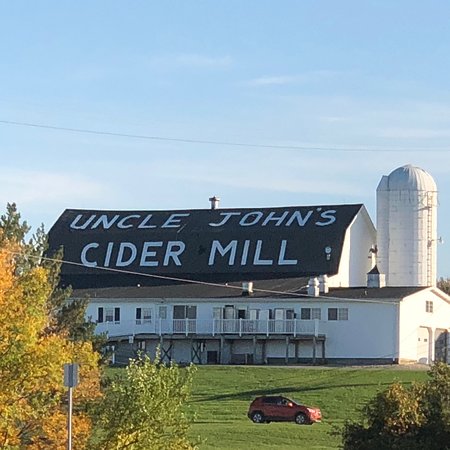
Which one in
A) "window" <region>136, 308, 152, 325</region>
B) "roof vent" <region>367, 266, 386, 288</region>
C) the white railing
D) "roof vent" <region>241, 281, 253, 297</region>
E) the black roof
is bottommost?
the white railing

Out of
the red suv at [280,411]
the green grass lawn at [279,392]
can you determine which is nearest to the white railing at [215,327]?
the green grass lawn at [279,392]

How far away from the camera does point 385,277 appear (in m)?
85.1

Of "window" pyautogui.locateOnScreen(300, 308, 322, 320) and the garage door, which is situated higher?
"window" pyautogui.locateOnScreen(300, 308, 322, 320)

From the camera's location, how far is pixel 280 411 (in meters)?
54.5

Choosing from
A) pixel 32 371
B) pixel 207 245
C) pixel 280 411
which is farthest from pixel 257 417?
pixel 207 245

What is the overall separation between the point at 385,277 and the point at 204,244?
37.9ft

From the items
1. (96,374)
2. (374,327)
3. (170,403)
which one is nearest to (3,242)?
(96,374)

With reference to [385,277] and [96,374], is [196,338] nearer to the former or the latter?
[385,277]

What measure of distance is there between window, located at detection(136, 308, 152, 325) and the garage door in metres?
15.6

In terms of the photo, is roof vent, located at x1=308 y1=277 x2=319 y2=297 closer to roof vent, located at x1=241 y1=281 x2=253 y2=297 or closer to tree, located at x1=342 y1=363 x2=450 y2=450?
roof vent, located at x1=241 y1=281 x2=253 y2=297

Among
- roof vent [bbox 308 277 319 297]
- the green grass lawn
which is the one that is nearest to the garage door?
the green grass lawn

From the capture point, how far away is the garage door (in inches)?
Answer: 3017

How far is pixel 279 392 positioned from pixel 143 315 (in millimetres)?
19943

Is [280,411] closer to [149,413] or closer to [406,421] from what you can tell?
[149,413]
